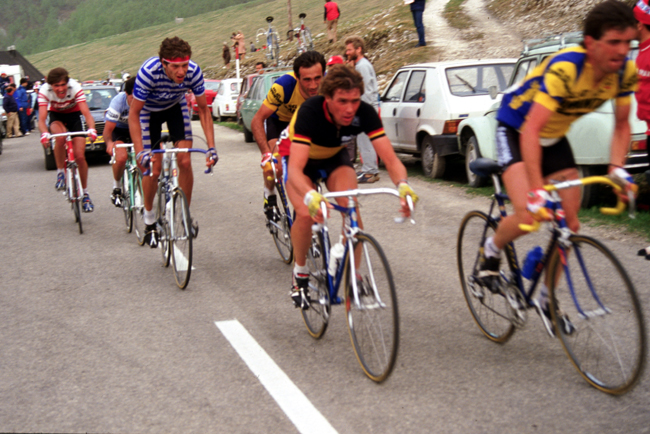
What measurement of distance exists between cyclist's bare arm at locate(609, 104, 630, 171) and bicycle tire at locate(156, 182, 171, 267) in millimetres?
4052

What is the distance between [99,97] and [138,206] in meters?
10.8

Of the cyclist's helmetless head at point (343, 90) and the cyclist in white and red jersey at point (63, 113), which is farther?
the cyclist in white and red jersey at point (63, 113)

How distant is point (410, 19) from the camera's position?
30953 mm

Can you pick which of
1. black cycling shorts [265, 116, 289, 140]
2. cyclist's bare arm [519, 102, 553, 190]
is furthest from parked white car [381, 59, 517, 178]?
cyclist's bare arm [519, 102, 553, 190]

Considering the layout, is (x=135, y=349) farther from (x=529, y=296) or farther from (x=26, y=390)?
(x=529, y=296)

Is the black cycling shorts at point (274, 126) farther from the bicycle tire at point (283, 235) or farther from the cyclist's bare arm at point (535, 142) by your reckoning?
the cyclist's bare arm at point (535, 142)

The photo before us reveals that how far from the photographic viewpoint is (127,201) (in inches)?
347

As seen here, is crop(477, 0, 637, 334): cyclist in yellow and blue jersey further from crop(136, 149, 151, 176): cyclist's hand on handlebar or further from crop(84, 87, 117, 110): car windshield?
crop(84, 87, 117, 110): car windshield

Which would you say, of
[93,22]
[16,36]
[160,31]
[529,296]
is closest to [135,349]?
[529,296]

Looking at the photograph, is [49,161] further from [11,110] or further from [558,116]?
[558,116]

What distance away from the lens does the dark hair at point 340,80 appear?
434cm

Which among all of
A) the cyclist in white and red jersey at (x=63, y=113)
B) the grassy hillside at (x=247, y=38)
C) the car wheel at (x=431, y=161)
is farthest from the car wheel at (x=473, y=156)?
the grassy hillside at (x=247, y=38)

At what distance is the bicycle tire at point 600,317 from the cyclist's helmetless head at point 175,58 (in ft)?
12.9

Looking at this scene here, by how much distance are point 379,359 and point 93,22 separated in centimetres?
16714
